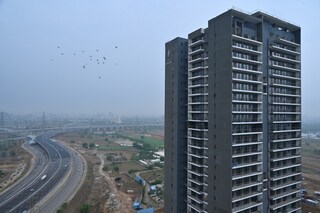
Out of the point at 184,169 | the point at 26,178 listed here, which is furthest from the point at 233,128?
the point at 26,178

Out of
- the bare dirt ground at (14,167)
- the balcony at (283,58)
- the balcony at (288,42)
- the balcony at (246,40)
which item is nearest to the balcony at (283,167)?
the balcony at (283,58)

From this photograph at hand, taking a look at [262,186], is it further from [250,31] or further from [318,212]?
[318,212]

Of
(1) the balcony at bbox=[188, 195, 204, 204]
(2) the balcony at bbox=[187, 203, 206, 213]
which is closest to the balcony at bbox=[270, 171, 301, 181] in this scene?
(1) the balcony at bbox=[188, 195, 204, 204]

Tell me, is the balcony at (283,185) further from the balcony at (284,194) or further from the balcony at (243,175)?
the balcony at (243,175)

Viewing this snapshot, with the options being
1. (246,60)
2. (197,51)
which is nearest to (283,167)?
(246,60)

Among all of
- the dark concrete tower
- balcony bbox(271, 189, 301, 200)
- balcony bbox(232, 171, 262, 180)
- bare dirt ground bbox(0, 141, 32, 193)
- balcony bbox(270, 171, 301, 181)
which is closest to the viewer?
balcony bbox(232, 171, 262, 180)

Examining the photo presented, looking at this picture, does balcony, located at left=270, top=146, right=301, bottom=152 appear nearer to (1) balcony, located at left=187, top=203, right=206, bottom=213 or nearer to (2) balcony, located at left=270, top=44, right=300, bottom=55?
(1) balcony, located at left=187, top=203, right=206, bottom=213

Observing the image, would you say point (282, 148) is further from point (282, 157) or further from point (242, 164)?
point (242, 164)
